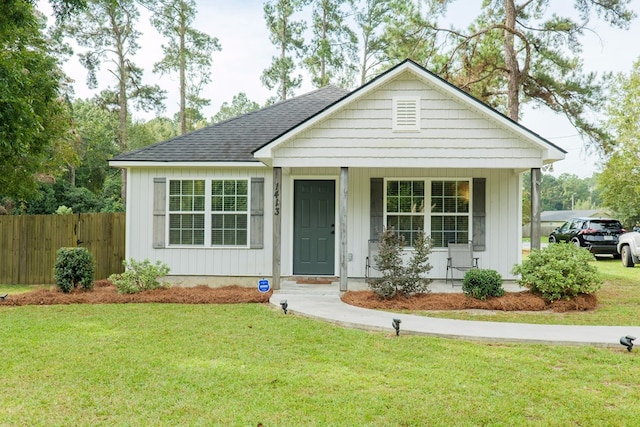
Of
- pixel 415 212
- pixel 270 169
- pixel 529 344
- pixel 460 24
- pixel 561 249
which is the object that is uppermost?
pixel 460 24

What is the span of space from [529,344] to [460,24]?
46.7 ft

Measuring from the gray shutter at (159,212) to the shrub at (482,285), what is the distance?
6.21 meters

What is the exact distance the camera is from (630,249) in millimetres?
14016

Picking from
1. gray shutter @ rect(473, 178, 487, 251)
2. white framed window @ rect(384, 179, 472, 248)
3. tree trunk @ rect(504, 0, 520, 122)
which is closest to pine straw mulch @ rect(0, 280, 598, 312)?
gray shutter @ rect(473, 178, 487, 251)

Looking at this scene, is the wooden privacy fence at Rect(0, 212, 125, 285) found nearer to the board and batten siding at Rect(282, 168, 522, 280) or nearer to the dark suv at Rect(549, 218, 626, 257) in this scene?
the board and batten siding at Rect(282, 168, 522, 280)

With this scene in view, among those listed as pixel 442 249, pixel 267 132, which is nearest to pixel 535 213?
pixel 442 249

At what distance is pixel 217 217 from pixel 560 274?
6.61 m

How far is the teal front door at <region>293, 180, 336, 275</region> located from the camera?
9516 mm

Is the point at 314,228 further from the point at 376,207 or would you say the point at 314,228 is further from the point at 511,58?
the point at 511,58

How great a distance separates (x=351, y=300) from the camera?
7.55 meters

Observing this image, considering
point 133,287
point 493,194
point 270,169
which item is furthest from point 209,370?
point 493,194

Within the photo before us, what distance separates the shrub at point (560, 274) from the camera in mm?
7238

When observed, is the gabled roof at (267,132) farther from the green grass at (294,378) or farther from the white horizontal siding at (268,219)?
the green grass at (294,378)

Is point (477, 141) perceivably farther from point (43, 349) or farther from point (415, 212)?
point (43, 349)
